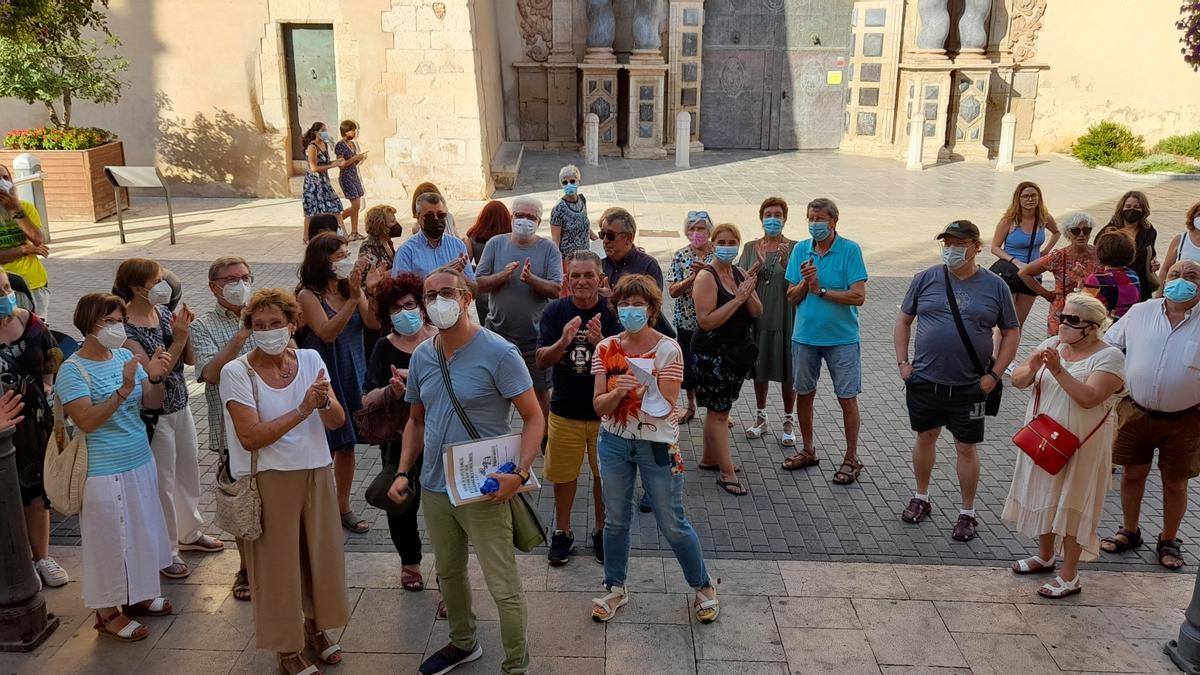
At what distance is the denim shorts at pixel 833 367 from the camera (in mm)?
6684

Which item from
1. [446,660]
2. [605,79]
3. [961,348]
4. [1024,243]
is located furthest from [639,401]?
[605,79]

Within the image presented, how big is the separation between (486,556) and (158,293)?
2.31 m

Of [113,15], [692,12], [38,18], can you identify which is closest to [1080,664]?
[38,18]

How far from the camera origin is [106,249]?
43.3ft

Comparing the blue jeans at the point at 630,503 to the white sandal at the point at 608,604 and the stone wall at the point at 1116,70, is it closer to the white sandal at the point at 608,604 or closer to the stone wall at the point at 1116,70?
the white sandal at the point at 608,604

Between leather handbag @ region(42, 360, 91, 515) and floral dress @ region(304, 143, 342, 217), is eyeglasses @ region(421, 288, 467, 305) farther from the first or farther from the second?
floral dress @ region(304, 143, 342, 217)

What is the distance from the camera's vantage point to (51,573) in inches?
213

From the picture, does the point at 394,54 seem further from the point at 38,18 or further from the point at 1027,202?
the point at 1027,202

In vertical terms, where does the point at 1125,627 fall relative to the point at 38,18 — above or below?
below

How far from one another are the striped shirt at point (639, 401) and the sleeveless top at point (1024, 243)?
15.6 feet

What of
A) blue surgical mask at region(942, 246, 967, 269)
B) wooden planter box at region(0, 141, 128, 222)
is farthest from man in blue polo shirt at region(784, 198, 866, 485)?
wooden planter box at region(0, 141, 128, 222)

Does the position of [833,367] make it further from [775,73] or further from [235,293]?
[775,73]

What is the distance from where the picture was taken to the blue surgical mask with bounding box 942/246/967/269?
19.2 feet

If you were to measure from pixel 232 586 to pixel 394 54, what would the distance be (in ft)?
39.3
